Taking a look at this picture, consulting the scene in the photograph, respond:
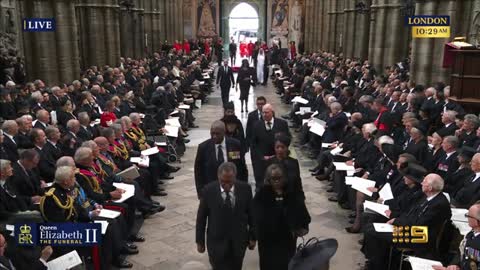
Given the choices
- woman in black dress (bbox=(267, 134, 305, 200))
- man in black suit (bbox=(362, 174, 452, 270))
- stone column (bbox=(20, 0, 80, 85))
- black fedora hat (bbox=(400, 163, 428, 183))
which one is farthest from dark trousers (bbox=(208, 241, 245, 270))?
stone column (bbox=(20, 0, 80, 85))

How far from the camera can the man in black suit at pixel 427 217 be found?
582 cm

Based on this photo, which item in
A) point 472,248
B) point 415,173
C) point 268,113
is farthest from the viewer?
point 268,113

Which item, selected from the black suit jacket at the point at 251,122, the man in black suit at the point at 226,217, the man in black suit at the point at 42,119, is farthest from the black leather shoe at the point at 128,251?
the man in black suit at the point at 42,119

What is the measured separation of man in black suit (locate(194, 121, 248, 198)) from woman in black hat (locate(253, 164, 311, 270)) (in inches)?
70.6

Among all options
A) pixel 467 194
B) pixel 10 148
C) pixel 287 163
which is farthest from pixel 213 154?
pixel 10 148

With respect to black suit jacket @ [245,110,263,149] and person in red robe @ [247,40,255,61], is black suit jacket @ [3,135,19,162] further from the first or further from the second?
person in red robe @ [247,40,255,61]

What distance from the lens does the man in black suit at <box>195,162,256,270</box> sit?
5.23 meters

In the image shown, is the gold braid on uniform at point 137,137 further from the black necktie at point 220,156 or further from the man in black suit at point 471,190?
the man in black suit at point 471,190

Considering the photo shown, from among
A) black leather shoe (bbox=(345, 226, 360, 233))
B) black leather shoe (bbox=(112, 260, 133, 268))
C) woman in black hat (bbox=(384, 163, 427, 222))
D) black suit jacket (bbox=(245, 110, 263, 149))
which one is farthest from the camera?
black suit jacket (bbox=(245, 110, 263, 149))

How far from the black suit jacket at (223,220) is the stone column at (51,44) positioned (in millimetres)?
12268

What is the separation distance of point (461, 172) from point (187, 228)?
14.4 ft

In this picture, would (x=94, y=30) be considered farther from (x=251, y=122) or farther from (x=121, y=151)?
(x=251, y=122)

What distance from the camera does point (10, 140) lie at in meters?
8.71

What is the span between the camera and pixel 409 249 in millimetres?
5957
